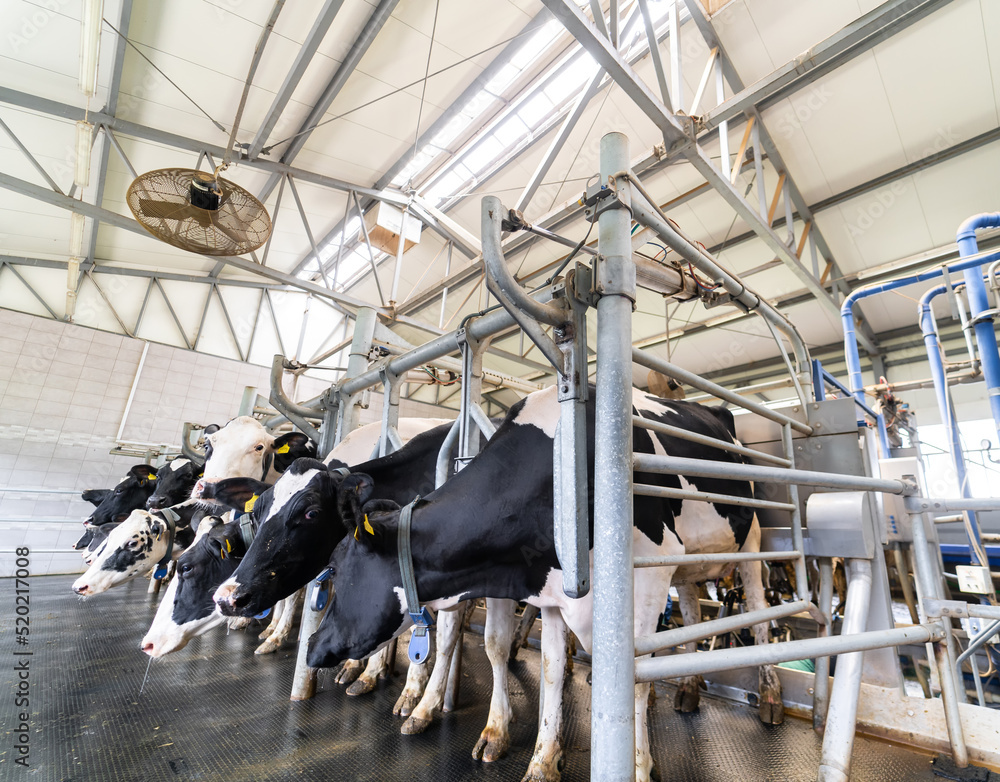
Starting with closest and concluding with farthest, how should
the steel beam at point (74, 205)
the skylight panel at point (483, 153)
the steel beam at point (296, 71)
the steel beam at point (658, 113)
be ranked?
the steel beam at point (658, 113)
the steel beam at point (296, 71)
the steel beam at point (74, 205)
the skylight panel at point (483, 153)

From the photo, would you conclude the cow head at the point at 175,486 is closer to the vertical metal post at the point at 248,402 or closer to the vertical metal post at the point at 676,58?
the vertical metal post at the point at 248,402

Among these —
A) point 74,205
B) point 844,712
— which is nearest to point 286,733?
point 844,712

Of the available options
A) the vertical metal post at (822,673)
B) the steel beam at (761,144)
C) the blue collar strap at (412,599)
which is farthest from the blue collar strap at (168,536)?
the steel beam at (761,144)

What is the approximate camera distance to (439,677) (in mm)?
2312

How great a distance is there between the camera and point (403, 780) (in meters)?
1.70

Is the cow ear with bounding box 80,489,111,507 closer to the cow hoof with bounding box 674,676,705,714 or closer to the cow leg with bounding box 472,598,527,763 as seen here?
the cow leg with bounding box 472,598,527,763

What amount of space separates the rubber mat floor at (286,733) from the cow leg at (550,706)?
114 millimetres

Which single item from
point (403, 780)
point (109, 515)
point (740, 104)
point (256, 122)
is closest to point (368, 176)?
point (256, 122)

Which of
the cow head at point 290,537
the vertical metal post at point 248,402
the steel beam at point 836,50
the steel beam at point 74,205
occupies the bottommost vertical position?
the cow head at point 290,537

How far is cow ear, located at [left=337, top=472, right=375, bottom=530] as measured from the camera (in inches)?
75.4

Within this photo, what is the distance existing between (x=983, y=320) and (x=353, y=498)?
15.1 feet

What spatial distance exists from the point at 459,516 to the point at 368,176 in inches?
294

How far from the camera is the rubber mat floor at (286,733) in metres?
1.75

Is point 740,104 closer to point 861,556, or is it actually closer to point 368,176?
point 861,556
